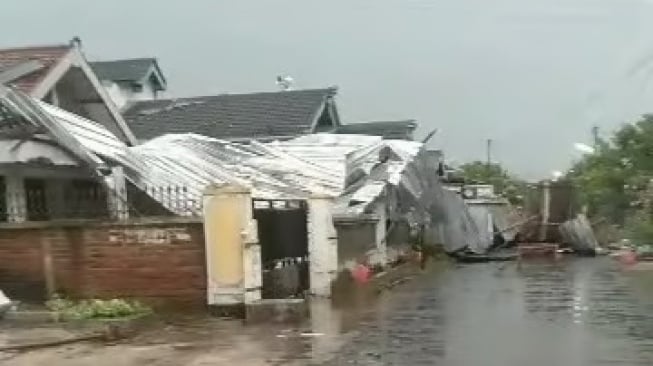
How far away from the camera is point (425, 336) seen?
12.0 m

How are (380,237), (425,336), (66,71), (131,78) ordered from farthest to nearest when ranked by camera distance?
(131,78), (380,237), (66,71), (425,336)

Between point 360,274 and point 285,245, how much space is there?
14.5 feet

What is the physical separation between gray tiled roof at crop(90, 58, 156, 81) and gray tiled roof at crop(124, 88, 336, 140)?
196 inches

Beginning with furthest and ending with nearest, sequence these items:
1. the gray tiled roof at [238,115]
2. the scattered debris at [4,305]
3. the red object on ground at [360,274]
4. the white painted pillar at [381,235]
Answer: the gray tiled roof at [238,115]
the white painted pillar at [381,235]
the red object on ground at [360,274]
the scattered debris at [4,305]

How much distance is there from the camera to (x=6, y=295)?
14711 mm

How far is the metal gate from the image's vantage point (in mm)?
15898

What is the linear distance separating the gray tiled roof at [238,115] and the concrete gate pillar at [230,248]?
17.3 meters

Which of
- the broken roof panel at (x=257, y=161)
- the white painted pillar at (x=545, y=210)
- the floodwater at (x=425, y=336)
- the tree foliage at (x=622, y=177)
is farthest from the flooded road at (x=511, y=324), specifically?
the tree foliage at (x=622, y=177)

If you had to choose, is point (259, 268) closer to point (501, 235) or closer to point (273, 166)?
point (273, 166)

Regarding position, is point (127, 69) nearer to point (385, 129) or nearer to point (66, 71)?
point (385, 129)

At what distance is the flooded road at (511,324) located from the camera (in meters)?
10.2

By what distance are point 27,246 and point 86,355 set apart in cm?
485

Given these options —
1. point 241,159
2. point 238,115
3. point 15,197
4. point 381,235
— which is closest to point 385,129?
point 238,115

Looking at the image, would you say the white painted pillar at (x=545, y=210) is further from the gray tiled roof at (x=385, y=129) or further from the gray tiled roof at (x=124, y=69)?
the gray tiled roof at (x=124, y=69)
